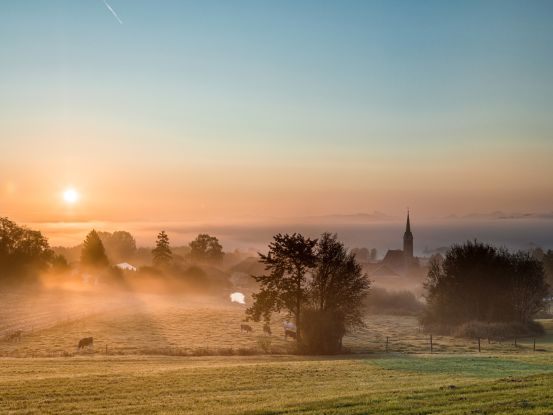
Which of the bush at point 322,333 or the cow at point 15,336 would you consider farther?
the cow at point 15,336

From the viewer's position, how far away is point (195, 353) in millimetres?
48031

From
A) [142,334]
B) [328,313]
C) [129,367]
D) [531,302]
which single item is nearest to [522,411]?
[129,367]

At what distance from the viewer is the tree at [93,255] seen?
13488 centimetres

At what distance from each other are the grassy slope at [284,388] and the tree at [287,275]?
72.4ft

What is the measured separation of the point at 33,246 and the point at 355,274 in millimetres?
81461

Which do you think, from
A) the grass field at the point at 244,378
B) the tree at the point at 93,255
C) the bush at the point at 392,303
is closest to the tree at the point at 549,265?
the bush at the point at 392,303

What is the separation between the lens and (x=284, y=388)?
25.7 m

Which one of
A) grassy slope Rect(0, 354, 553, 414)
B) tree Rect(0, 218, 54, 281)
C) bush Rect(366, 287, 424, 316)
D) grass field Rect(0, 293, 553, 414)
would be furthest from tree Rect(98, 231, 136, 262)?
grassy slope Rect(0, 354, 553, 414)

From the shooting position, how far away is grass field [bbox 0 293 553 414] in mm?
19953

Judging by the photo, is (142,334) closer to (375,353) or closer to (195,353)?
(195,353)

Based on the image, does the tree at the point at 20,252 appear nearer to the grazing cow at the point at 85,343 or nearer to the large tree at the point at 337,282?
the grazing cow at the point at 85,343

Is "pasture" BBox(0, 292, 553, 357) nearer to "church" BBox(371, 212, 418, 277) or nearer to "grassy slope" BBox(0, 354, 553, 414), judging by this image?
"grassy slope" BBox(0, 354, 553, 414)

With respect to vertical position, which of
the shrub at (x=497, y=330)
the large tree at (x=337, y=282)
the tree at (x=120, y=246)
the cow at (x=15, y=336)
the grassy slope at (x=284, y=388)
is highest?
the tree at (x=120, y=246)

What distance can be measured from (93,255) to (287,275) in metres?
90.1
